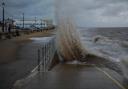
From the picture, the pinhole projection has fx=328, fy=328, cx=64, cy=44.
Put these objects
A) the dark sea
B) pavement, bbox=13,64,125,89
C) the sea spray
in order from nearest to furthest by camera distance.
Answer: pavement, bbox=13,64,125,89
the sea spray
the dark sea

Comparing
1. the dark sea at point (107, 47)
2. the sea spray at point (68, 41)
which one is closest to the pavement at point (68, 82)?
the sea spray at point (68, 41)

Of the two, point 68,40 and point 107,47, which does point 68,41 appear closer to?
point 68,40

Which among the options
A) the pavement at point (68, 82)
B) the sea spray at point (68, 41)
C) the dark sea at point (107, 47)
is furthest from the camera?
the dark sea at point (107, 47)

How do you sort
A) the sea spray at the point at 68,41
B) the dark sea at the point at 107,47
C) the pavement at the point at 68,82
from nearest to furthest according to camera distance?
1. the pavement at the point at 68,82
2. the sea spray at the point at 68,41
3. the dark sea at the point at 107,47

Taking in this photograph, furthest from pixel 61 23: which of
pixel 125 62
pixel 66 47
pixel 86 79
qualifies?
pixel 86 79

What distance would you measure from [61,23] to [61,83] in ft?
40.5

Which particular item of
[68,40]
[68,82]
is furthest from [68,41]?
[68,82]

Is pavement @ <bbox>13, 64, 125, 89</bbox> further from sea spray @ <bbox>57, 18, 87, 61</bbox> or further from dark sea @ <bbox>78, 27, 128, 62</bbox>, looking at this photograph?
dark sea @ <bbox>78, 27, 128, 62</bbox>

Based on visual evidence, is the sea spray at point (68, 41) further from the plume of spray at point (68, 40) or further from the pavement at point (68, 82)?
the pavement at point (68, 82)

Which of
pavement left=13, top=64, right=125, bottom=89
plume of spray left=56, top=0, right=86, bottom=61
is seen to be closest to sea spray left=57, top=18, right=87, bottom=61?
plume of spray left=56, top=0, right=86, bottom=61

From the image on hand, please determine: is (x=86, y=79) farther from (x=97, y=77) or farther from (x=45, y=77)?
(x=45, y=77)

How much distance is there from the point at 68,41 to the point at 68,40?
3.1 inches

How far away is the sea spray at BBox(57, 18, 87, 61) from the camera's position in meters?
22.9

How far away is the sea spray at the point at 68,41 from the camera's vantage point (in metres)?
22.9
